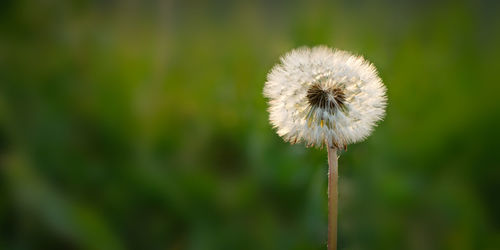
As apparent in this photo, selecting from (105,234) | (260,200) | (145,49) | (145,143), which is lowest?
(105,234)

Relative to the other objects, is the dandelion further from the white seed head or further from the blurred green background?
the blurred green background

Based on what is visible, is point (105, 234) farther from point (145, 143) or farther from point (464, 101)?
point (464, 101)

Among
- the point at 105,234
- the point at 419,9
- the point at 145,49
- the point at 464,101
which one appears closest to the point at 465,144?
the point at 464,101

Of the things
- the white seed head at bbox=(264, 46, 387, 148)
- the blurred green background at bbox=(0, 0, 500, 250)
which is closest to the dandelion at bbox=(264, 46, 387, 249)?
the white seed head at bbox=(264, 46, 387, 148)

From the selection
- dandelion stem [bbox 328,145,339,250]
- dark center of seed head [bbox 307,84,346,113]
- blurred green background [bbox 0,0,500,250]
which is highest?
blurred green background [bbox 0,0,500,250]

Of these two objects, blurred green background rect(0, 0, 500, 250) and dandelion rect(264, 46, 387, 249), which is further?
blurred green background rect(0, 0, 500, 250)

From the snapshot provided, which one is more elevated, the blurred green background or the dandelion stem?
the blurred green background

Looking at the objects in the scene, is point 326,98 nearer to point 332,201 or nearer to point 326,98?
point 326,98
